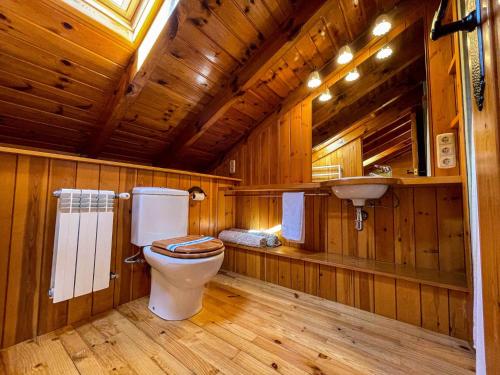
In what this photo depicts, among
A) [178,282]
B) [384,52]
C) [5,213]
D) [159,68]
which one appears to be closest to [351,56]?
[384,52]

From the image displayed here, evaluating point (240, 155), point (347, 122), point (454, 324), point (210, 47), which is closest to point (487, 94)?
point (454, 324)

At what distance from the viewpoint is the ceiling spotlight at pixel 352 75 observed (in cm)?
189

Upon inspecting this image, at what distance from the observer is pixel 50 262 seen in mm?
1216

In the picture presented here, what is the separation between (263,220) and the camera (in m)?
2.31

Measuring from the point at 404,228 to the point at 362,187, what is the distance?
523mm

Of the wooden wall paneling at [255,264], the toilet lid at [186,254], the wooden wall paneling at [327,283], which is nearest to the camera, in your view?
the toilet lid at [186,254]

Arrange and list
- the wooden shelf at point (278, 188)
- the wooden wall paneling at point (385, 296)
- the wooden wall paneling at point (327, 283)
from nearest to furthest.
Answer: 1. the wooden wall paneling at point (385, 296)
2. the wooden wall paneling at point (327, 283)
3. the wooden shelf at point (278, 188)

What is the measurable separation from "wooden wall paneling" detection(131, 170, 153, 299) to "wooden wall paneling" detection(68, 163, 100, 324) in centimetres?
28

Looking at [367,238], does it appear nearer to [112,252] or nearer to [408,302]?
[408,302]

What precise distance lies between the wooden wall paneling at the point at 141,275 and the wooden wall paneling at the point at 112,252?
0.43ft

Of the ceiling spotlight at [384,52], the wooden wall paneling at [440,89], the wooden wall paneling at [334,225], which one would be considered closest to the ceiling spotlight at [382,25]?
the ceiling spotlight at [384,52]

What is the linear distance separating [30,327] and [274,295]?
4.88 ft

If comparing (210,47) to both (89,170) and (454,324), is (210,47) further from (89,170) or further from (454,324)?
(454,324)

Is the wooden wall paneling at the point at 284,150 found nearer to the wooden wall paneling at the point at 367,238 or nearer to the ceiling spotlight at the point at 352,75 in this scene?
the ceiling spotlight at the point at 352,75
